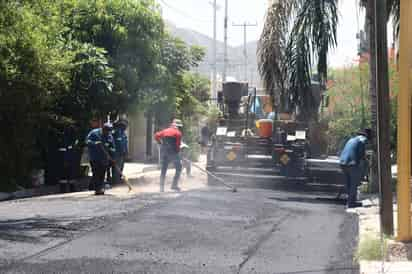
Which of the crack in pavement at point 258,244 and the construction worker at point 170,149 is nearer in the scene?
the crack in pavement at point 258,244

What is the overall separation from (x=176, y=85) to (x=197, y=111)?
31.7 feet

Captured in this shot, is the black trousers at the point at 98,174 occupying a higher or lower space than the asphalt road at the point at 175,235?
higher

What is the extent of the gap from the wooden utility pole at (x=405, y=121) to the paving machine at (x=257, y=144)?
8874 mm

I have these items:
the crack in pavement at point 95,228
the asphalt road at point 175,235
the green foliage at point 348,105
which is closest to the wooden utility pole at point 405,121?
the asphalt road at point 175,235

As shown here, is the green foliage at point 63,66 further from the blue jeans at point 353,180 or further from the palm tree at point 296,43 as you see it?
the blue jeans at point 353,180

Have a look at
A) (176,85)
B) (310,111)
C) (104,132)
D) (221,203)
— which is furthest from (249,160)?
(176,85)

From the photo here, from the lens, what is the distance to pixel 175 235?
9641mm

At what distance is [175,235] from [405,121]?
3.19m

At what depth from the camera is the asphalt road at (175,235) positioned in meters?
7.95

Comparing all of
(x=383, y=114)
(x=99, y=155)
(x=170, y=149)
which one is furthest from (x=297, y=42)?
(x=383, y=114)

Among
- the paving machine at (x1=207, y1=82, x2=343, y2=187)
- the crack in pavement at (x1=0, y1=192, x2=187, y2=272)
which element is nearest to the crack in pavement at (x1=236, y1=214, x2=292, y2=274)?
the crack in pavement at (x1=0, y1=192, x2=187, y2=272)

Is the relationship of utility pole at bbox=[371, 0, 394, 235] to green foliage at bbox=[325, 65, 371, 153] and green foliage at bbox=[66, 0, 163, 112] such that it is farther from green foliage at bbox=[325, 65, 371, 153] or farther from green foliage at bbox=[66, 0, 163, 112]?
green foliage at bbox=[325, 65, 371, 153]

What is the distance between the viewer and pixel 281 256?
8578mm

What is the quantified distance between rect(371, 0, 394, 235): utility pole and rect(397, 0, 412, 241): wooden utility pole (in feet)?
1.58
